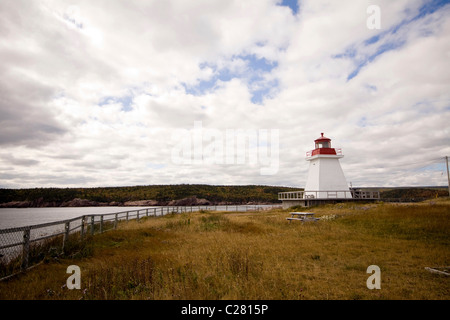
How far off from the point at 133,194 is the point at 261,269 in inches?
4030

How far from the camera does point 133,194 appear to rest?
332 ft

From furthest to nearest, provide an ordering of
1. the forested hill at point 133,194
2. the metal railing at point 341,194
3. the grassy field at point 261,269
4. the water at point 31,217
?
the forested hill at point 133,194, the water at point 31,217, the metal railing at point 341,194, the grassy field at point 261,269

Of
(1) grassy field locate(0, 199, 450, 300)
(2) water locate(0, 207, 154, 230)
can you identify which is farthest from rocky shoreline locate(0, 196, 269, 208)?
(1) grassy field locate(0, 199, 450, 300)

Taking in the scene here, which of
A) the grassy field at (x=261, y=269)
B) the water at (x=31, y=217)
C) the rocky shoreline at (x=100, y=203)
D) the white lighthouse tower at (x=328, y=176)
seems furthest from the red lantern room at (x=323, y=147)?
the rocky shoreline at (x=100, y=203)

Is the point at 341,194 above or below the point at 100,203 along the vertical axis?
above

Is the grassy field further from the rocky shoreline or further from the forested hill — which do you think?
the forested hill

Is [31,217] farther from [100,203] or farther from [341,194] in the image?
[100,203]

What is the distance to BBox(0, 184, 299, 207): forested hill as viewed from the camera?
306 feet

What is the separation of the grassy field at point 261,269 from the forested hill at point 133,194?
84459 mm

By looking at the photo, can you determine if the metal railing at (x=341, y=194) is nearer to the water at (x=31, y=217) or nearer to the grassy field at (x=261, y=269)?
the grassy field at (x=261, y=269)

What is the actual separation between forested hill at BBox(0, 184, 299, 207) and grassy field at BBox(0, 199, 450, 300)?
277 feet

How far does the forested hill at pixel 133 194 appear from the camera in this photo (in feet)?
306

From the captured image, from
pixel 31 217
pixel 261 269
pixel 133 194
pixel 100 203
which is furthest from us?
pixel 133 194

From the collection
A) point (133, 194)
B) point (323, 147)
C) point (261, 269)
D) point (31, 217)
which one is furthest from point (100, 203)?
point (261, 269)
